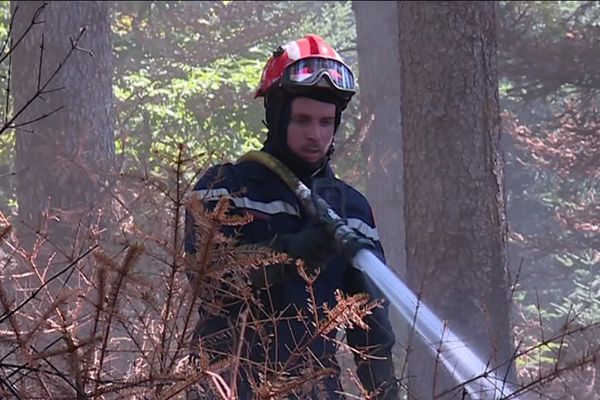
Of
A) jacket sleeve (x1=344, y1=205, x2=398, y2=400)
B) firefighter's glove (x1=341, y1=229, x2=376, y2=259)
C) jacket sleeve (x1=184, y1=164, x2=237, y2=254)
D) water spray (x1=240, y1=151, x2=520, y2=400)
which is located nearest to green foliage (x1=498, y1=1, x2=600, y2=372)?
jacket sleeve (x1=344, y1=205, x2=398, y2=400)

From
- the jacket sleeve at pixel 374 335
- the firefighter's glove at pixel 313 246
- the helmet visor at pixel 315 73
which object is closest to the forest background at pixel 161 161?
the firefighter's glove at pixel 313 246

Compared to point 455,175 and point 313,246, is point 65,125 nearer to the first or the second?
point 455,175

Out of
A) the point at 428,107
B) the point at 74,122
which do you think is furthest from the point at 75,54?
the point at 428,107

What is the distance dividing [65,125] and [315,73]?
20.3ft

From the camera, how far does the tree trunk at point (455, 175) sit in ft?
24.2

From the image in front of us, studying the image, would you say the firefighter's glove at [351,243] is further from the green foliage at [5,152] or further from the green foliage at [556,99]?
the green foliage at [5,152]

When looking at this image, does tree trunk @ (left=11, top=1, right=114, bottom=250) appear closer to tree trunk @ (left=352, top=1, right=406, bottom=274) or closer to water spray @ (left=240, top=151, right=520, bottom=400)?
tree trunk @ (left=352, top=1, right=406, bottom=274)

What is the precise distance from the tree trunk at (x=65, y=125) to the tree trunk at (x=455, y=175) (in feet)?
11.6

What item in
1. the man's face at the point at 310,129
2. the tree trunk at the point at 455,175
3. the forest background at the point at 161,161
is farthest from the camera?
the tree trunk at the point at 455,175

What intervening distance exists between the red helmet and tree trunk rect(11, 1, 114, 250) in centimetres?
560

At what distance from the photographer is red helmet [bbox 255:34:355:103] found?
438cm

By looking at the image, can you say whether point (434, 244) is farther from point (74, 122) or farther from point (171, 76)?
point (171, 76)

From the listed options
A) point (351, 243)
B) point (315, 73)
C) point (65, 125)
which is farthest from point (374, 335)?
point (65, 125)

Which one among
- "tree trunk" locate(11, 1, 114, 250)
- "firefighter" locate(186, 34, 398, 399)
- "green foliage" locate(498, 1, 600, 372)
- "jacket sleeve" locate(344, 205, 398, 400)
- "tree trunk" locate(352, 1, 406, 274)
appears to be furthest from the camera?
"tree trunk" locate(352, 1, 406, 274)
